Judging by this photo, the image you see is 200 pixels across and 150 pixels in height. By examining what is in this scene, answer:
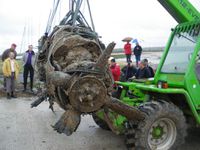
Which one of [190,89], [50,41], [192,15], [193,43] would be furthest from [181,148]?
[50,41]

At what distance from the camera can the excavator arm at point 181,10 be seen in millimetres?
6574

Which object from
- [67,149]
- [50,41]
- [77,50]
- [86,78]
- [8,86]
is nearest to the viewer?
[86,78]

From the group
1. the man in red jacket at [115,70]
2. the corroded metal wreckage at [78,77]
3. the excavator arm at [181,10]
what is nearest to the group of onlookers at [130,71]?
the man in red jacket at [115,70]

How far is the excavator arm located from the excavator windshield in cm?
23

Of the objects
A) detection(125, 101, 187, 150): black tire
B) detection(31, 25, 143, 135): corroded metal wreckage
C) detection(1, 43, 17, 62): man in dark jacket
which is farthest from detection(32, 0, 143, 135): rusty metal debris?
detection(1, 43, 17, 62): man in dark jacket

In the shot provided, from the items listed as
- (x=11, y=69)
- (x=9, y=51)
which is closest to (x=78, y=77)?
(x=11, y=69)

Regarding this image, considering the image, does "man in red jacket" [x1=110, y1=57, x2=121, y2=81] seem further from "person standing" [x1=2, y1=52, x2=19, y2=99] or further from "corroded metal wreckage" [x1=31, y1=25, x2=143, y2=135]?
"corroded metal wreckage" [x1=31, y1=25, x2=143, y2=135]

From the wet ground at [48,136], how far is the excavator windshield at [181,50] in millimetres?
1492

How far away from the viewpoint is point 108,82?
17.8 feet

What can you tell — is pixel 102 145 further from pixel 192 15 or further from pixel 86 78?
pixel 192 15

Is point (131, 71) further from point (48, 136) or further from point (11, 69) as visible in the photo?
point (48, 136)

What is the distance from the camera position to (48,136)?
747 centimetres

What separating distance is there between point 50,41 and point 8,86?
6.89 m

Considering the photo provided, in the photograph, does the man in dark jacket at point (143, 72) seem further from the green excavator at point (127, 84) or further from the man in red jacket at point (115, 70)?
the green excavator at point (127, 84)
